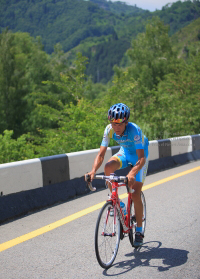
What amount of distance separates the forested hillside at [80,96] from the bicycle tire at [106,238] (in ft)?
26.5

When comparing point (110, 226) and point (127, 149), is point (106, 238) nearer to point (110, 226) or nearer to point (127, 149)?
point (110, 226)

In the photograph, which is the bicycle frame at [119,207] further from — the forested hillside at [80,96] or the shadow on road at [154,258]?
the forested hillside at [80,96]

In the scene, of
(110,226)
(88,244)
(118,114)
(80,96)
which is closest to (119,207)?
(110,226)

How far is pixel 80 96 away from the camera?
23.8 m

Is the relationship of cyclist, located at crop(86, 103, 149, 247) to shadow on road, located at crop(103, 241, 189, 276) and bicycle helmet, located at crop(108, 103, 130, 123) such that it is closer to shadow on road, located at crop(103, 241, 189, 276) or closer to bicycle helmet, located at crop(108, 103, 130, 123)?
bicycle helmet, located at crop(108, 103, 130, 123)

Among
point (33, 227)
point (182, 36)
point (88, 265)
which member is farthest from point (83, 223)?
point (182, 36)

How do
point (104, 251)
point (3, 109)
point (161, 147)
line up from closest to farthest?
1. point (104, 251)
2. point (161, 147)
3. point (3, 109)

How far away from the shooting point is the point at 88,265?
4.08 m

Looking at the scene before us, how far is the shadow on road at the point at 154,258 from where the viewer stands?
4.09m

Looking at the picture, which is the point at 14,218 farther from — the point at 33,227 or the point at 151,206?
the point at 151,206

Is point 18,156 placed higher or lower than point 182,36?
lower

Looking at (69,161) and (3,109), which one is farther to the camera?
(3,109)

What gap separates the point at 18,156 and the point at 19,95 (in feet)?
107

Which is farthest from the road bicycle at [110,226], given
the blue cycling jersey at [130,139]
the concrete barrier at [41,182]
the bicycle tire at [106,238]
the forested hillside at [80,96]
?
the forested hillside at [80,96]
